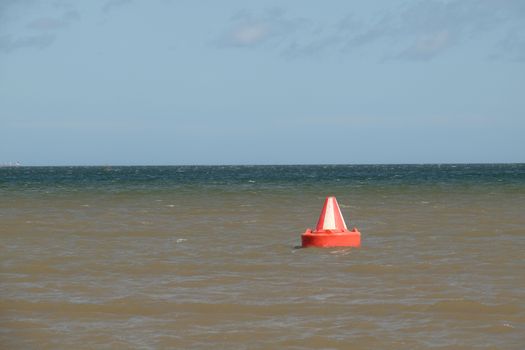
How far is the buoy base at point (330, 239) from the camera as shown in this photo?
18.0m

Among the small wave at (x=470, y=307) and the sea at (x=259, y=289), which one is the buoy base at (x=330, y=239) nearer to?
the sea at (x=259, y=289)

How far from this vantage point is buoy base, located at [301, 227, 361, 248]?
18016 mm

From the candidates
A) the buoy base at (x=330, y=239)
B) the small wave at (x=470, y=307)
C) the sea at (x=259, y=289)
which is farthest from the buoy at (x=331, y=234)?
the small wave at (x=470, y=307)

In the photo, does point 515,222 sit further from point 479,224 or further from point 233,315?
point 233,315

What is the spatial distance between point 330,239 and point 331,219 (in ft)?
1.38

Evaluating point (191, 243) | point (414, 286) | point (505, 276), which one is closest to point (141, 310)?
point (414, 286)

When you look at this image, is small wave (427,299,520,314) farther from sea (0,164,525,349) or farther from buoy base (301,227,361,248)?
buoy base (301,227,361,248)

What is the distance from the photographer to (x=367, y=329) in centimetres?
1034

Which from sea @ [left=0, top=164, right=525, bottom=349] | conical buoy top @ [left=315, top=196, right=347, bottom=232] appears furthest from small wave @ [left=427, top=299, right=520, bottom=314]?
conical buoy top @ [left=315, top=196, right=347, bottom=232]

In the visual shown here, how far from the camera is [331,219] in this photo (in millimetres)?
18172

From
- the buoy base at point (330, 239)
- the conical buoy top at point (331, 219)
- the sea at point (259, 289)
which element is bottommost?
the sea at point (259, 289)

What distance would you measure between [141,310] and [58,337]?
1.65 m

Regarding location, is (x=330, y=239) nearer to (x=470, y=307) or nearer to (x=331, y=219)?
(x=331, y=219)

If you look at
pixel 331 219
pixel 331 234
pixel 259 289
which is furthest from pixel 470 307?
pixel 331 219
